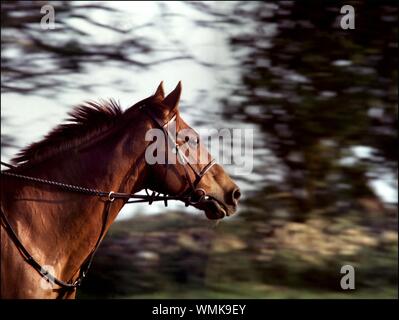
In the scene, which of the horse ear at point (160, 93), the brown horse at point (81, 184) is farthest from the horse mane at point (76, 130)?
the horse ear at point (160, 93)

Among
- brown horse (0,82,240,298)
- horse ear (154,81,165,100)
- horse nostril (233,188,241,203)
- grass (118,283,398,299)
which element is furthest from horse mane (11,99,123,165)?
grass (118,283,398,299)

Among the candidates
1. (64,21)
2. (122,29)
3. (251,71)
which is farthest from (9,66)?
(251,71)

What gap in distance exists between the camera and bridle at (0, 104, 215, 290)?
3459 mm

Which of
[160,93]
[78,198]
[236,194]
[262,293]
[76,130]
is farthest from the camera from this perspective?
[262,293]

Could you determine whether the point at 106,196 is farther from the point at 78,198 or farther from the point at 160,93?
the point at 160,93

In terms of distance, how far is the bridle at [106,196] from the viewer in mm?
3459

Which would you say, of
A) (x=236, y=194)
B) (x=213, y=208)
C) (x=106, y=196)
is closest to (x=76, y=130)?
(x=106, y=196)

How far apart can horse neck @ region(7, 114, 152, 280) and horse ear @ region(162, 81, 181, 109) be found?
7.7 inches

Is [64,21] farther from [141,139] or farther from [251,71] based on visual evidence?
[141,139]

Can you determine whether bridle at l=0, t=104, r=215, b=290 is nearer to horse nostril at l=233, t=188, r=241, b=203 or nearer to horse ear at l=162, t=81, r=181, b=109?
horse ear at l=162, t=81, r=181, b=109

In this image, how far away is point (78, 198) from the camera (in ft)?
12.2

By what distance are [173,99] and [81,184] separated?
73cm

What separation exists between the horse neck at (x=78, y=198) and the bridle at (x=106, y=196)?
0.03 metres

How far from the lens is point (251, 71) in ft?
22.1
